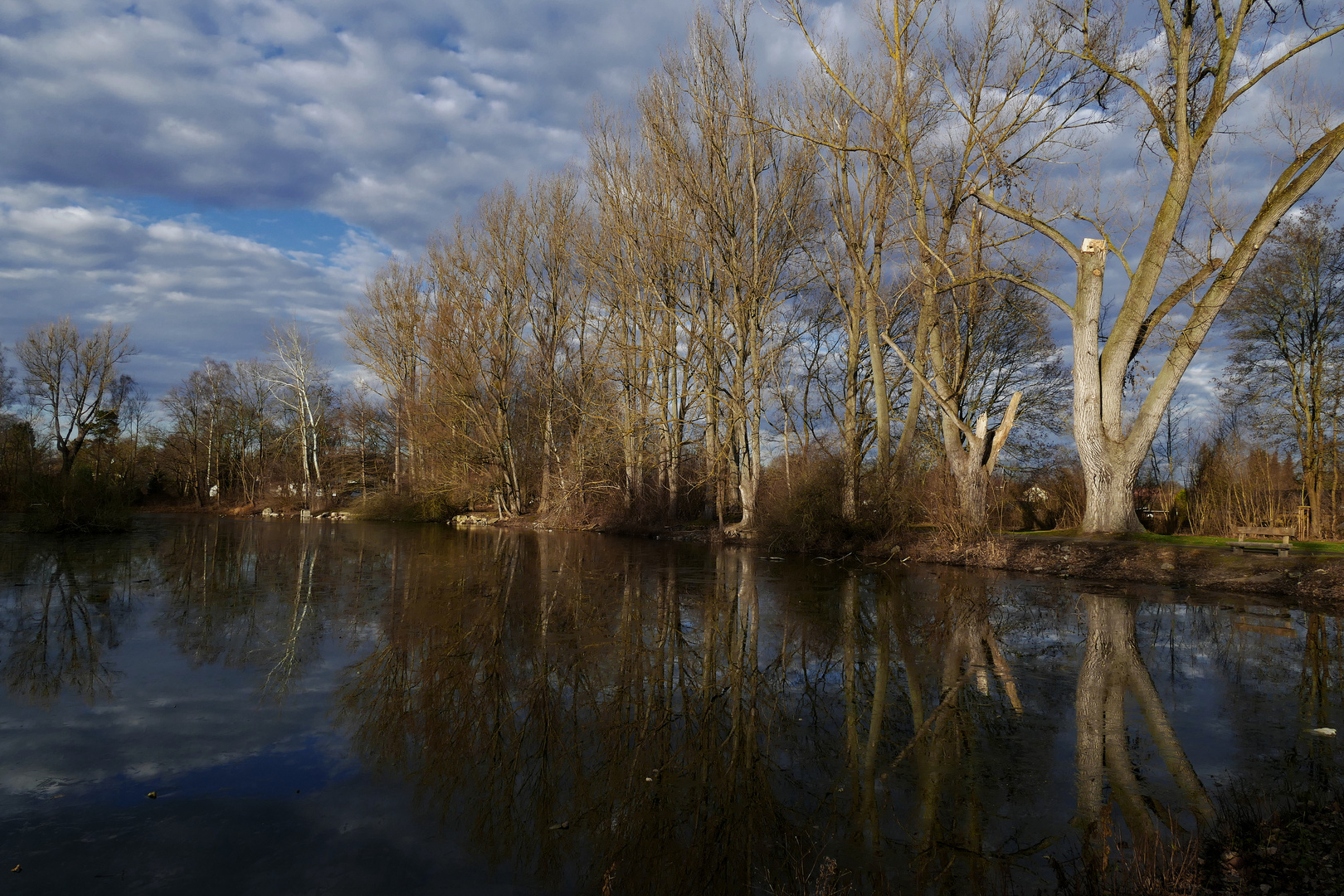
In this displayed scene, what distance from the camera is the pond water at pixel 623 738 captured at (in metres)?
→ 3.33

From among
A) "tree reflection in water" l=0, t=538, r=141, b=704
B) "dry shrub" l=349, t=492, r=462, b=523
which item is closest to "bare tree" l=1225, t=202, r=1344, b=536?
"tree reflection in water" l=0, t=538, r=141, b=704

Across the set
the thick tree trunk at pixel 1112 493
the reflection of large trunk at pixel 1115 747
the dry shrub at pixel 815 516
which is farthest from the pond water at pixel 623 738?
the dry shrub at pixel 815 516

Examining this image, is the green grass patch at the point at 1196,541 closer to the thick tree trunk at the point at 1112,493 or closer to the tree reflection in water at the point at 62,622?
the thick tree trunk at the point at 1112,493

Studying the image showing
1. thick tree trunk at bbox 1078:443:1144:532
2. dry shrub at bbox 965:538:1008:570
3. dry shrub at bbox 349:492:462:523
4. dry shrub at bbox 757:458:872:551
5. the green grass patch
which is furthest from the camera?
dry shrub at bbox 349:492:462:523

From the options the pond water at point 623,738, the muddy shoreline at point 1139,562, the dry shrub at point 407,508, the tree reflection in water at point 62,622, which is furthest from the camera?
the dry shrub at point 407,508

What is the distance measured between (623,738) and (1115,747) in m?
3.22

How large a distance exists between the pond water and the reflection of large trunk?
25mm

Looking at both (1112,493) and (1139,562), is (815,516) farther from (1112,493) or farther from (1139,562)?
(1139,562)

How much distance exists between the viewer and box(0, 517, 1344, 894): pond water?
10.9 feet

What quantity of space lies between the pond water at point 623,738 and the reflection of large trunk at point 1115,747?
0.08 ft

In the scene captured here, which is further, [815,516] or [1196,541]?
[815,516]

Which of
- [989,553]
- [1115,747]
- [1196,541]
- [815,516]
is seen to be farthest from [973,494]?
[1115,747]

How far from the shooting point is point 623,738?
4.83 metres

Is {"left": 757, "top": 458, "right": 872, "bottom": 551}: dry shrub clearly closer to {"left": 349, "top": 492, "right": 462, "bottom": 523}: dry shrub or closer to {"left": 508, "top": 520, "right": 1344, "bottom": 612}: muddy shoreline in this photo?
{"left": 508, "top": 520, "right": 1344, "bottom": 612}: muddy shoreline
